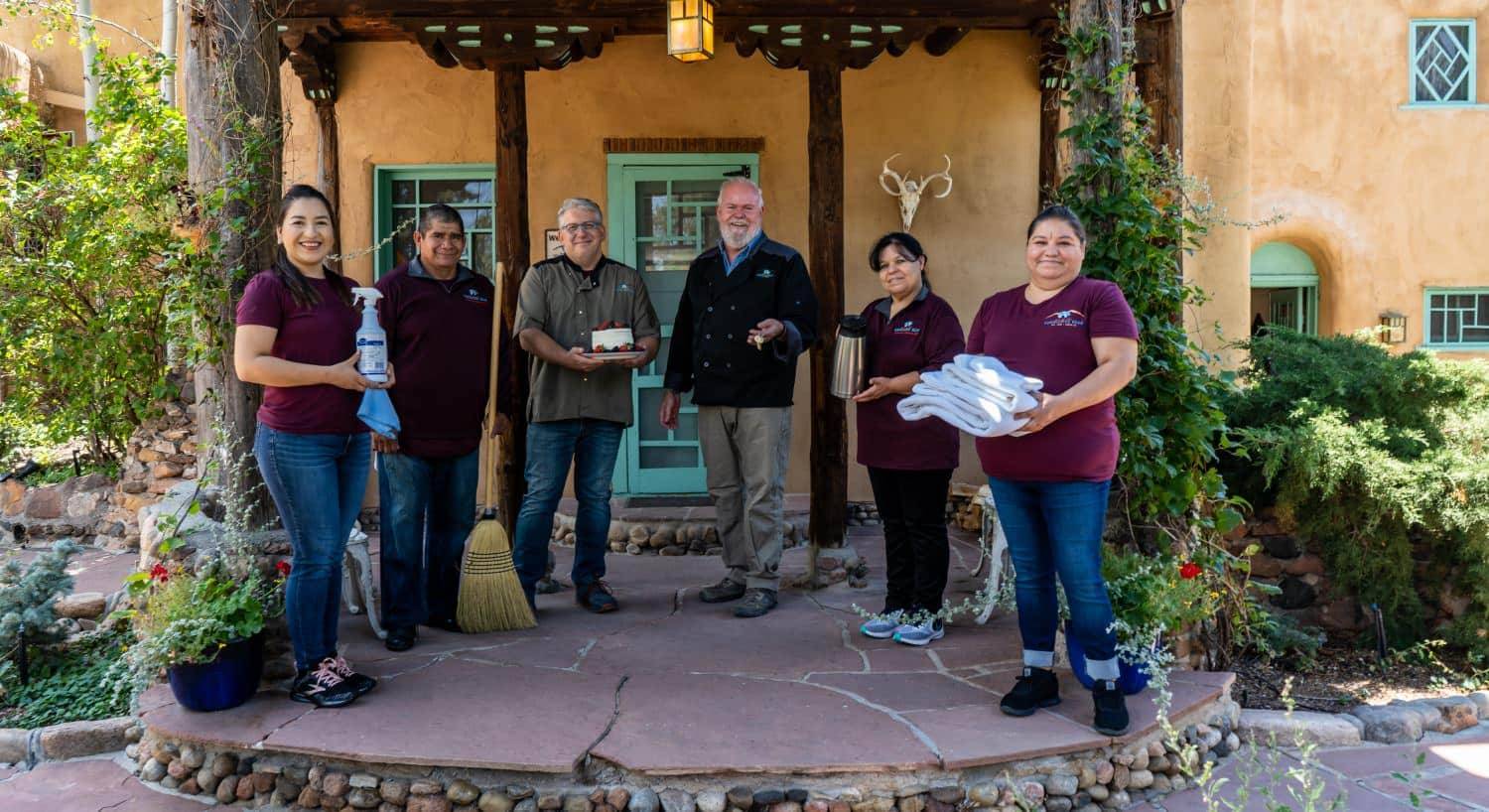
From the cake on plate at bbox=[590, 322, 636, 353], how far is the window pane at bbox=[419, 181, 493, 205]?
3113 millimetres

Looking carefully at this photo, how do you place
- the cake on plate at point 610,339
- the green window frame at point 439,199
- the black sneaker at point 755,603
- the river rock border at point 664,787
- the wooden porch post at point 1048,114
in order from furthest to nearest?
the green window frame at point 439,199 < the wooden porch post at point 1048,114 < the black sneaker at point 755,603 < the cake on plate at point 610,339 < the river rock border at point 664,787

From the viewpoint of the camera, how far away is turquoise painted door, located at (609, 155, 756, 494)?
731 centimetres

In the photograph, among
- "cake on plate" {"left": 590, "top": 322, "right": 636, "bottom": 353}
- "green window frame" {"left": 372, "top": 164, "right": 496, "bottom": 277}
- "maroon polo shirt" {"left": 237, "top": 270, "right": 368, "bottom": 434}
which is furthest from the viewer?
"green window frame" {"left": 372, "top": 164, "right": 496, "bottom": 277}

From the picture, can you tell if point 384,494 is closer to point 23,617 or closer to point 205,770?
point 205,770

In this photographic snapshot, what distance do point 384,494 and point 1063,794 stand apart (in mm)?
2830

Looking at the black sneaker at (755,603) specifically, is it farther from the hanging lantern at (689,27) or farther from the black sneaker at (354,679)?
the hanging lantern at (689,27)

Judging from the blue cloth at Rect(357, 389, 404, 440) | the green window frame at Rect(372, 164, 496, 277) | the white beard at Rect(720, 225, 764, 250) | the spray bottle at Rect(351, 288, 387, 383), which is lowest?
the blue cloth at Rect(357, 389, 404, 440)

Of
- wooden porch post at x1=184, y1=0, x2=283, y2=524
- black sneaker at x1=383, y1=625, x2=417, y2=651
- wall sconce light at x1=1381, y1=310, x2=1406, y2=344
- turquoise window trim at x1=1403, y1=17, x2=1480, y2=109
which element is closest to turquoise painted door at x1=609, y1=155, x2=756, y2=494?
black sneaker at x1=383, y1=625, x2=417, y2=651

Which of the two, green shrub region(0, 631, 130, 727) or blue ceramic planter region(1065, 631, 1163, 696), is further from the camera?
green shrub region(0, 631, 130, 727)

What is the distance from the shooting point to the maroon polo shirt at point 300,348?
11.4ft

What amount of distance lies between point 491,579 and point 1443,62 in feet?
41.4

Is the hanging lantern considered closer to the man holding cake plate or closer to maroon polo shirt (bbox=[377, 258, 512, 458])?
the man holding cake plate

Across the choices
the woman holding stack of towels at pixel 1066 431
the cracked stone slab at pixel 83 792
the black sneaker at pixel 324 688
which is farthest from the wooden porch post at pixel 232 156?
the woman holding stack of towels at pixel 1066 431

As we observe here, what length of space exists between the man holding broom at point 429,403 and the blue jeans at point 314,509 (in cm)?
50
